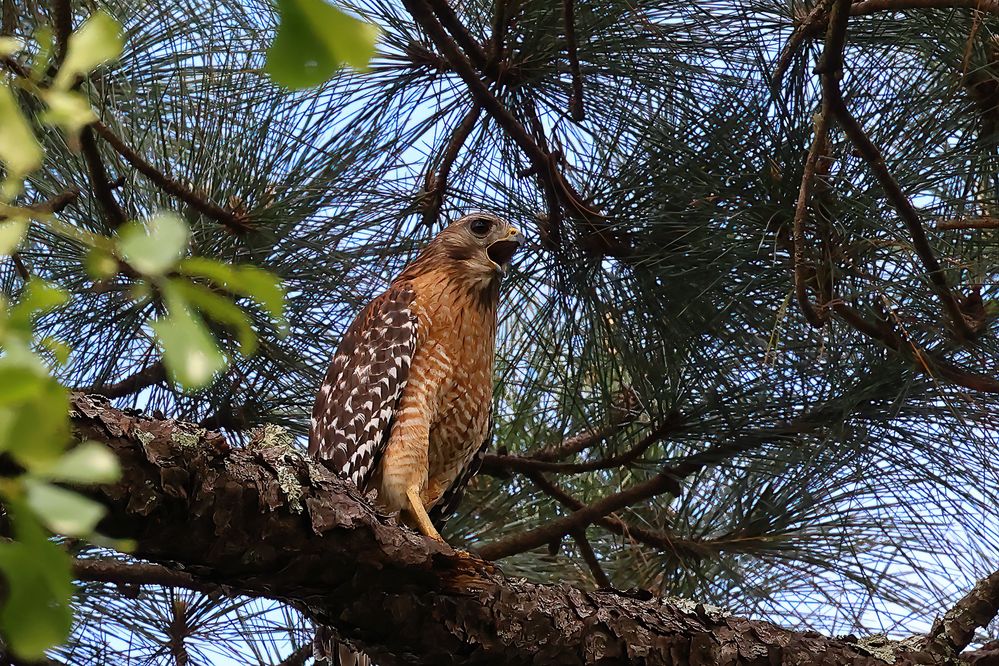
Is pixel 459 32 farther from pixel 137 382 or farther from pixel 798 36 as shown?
Answer: pixel 137 382

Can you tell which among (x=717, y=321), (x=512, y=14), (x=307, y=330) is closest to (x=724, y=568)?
A: (x=717, y=321)

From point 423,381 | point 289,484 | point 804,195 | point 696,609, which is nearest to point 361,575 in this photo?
point 289,484

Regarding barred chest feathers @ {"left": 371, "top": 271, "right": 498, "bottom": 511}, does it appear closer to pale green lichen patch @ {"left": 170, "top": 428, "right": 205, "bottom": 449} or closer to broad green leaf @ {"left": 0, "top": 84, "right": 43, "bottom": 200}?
pale green lichen patch @ {"left": 170, "top": 428, "right": 205, "bottom": 449}

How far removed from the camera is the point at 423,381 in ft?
10.9

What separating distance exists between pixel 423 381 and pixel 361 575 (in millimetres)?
1278

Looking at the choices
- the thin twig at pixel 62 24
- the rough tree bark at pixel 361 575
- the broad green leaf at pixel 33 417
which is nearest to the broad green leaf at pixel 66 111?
the broad green leaf at pixel 33 417

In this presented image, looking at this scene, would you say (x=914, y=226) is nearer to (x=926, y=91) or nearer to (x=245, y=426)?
(x=926, y=91)

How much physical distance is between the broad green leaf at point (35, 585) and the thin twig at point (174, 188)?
233cm

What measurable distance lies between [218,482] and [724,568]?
89.8 inches

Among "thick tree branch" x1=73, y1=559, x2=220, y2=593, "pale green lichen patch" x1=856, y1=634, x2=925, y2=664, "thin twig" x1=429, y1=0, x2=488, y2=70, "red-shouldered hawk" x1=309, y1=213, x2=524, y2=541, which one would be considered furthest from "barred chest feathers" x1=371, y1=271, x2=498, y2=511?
"pale green lichen patch" x1=856, y1=634, x2=925, y2=664

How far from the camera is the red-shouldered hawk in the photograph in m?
3.17

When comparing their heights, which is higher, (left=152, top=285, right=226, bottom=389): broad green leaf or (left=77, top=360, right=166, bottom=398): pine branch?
(left=77, top=360, right=166, bottom=398): pine branch

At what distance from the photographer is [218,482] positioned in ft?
6.02

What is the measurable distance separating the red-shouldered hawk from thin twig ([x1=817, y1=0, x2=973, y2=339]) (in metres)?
1.25
